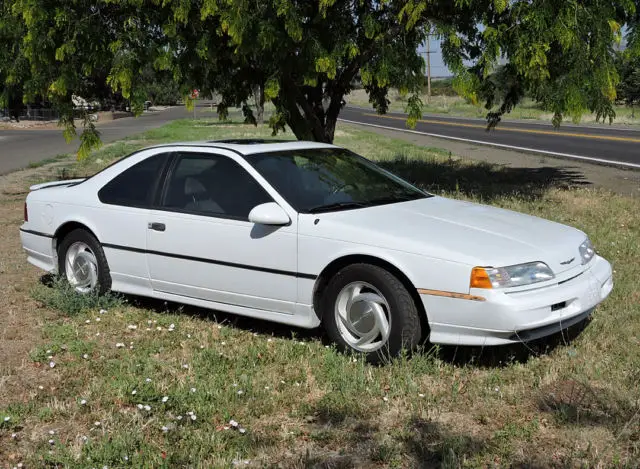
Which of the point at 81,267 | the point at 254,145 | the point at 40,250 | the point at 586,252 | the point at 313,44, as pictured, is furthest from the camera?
the point at 313,44

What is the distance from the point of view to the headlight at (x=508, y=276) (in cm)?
424

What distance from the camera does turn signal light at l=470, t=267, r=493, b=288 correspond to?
167 inches

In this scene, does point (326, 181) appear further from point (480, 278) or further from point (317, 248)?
point (480, 278)

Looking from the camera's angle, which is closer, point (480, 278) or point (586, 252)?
point (480, 278)

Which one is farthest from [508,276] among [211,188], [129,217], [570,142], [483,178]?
[570,142]

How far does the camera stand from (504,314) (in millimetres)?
4195

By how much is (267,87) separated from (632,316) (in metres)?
5.71

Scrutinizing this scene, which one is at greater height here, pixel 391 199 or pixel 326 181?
pixel 326 181

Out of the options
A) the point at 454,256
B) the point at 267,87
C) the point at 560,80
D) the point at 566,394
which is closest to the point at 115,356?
the point at 454,256

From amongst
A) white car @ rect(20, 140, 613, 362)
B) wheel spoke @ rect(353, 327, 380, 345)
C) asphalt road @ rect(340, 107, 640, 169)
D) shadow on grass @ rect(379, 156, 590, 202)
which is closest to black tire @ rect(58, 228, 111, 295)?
white car @ rect(20, 140, 613, 362)

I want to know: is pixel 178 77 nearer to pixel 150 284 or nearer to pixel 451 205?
pixel 150 284

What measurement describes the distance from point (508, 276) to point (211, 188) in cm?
232

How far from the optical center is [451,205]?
552cm

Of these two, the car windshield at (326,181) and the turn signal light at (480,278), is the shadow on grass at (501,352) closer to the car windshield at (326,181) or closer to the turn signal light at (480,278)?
the turn signal light at (480,278)
